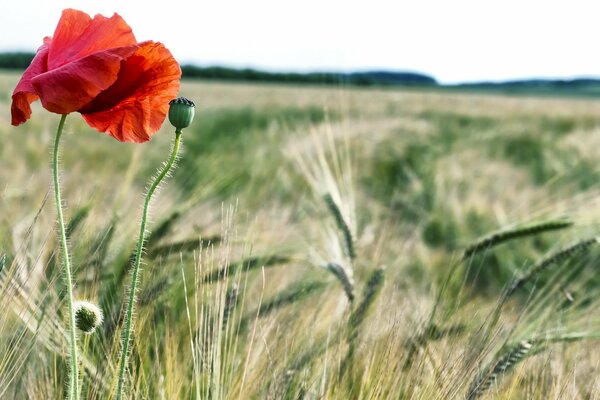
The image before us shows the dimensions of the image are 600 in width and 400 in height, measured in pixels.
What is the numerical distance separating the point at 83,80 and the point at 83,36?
68 millimetres

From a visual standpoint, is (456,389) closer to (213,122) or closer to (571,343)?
(571,343)

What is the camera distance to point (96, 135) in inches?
187

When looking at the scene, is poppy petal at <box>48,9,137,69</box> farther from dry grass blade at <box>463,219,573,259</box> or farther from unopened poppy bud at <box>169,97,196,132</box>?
dry grass blade at <box>463,219,573,259</box>

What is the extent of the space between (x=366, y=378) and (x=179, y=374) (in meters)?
0.21

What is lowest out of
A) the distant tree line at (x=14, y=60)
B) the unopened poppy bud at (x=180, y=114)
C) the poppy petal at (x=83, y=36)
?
the distant tree line at (x=14, y=60)

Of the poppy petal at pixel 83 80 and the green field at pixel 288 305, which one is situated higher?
the poppy petal at pixel 83 80

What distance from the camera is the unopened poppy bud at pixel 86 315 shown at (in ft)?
1.89

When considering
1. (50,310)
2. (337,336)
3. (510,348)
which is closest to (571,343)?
(510,348)

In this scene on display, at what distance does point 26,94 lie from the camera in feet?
1.88

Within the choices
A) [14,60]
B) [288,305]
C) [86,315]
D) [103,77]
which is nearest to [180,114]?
[103,77]

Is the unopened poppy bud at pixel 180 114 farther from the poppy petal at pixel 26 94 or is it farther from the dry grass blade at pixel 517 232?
the dry grass blade at pixel 517 232

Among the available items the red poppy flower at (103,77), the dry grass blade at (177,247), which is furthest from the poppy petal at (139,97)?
the dry grass blade at (177,247)

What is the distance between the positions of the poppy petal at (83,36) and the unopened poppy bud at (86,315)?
0.19 m

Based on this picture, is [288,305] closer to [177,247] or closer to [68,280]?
[177,247]
